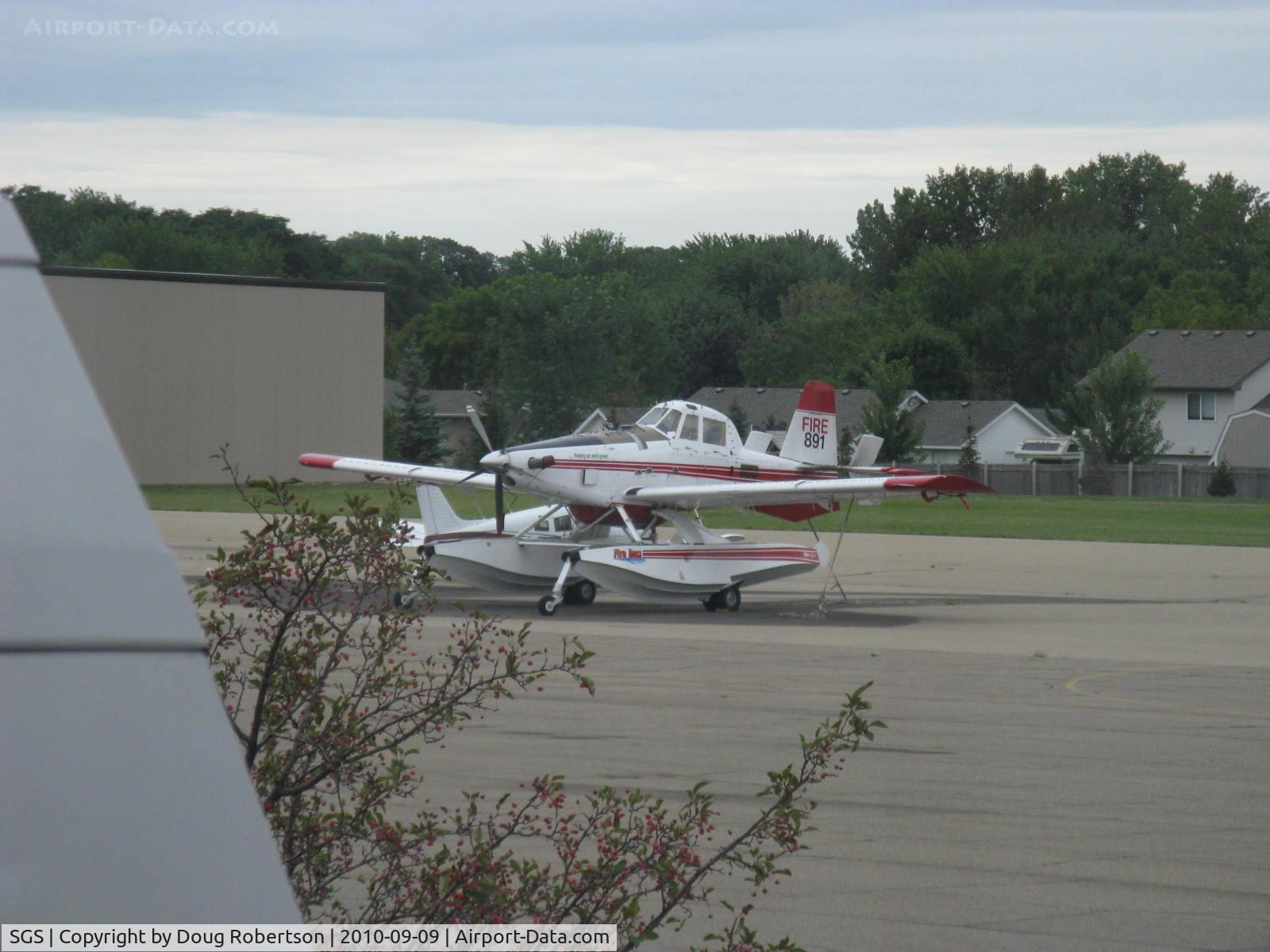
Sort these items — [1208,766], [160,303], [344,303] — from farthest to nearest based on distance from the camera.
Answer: [344,303] → [160,303] → [1208,766]

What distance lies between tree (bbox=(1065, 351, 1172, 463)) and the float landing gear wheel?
4587 cm

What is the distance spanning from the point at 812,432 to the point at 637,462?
344cm

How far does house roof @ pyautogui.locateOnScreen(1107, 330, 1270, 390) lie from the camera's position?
232ft

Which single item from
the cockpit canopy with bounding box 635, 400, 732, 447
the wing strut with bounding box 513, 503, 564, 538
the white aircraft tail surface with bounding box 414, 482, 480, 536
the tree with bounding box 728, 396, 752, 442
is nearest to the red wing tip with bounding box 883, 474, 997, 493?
the cockpit canopy with bounding box 635, 400, 732, 447

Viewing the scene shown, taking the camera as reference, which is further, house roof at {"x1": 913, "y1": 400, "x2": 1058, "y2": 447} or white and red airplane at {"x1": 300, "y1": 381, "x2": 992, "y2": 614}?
house roof at {"x1": 913, "y1": 400, "x2": 1058, "y2": 447}

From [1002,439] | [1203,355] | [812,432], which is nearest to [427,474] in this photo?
[812,432]

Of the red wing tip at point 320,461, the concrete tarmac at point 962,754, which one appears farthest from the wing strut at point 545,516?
the red wing tip at point 320,461

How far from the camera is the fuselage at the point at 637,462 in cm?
1919

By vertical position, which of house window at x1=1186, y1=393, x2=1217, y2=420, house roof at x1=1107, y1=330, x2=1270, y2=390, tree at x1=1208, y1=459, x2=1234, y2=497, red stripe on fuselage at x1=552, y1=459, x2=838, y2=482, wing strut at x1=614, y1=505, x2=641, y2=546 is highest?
house roof at x1=1107, y1=330, x2=1270, y2=390

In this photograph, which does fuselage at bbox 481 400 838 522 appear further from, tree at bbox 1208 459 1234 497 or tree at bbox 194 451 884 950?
tree at bbox 1208 459 1234 497

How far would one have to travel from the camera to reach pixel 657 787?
801cm

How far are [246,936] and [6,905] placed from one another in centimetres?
A: 21

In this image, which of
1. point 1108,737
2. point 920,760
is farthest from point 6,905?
Answer: point 1108,737

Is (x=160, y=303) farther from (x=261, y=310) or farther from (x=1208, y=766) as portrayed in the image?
(x=1208, y=766)
